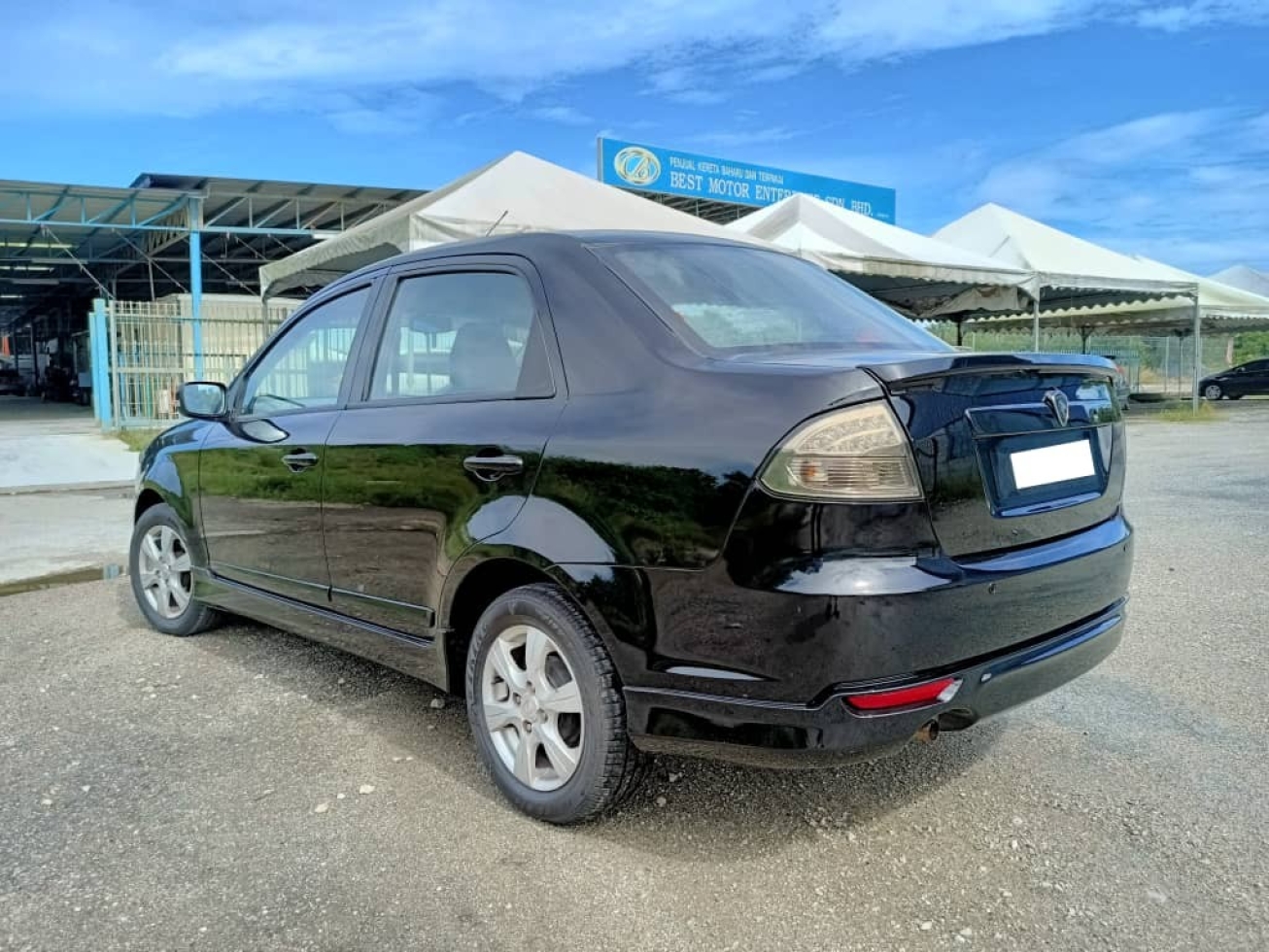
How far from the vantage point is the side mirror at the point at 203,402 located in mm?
4141

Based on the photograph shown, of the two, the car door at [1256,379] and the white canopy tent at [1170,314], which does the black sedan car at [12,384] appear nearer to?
the white canopy tent at [1170,314]

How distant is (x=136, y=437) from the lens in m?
15.4

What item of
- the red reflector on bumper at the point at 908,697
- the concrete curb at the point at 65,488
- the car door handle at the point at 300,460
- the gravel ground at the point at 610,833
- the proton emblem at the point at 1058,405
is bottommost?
the gravel ground at the point at 610,833

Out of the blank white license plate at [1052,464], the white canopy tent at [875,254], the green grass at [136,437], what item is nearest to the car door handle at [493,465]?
the blank white license plate at [1052,464]

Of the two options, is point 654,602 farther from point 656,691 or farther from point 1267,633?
point 1267,633

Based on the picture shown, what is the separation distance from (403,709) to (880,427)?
223 centimetres

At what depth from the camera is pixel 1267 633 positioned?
4270 millimetres

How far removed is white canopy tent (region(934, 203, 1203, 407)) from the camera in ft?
52.6

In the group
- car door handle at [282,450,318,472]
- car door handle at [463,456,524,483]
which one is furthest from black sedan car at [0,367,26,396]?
car door handle at [463,456,524,483]

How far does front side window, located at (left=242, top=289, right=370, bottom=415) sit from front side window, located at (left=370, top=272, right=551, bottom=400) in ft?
0.86

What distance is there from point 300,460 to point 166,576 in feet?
5.20

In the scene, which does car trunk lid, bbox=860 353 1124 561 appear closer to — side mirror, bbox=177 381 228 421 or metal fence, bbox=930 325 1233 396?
side mirror, bbox=177 381 228 421

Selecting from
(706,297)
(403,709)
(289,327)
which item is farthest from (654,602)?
(289,327)

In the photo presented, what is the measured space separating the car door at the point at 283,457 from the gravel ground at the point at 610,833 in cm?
53
